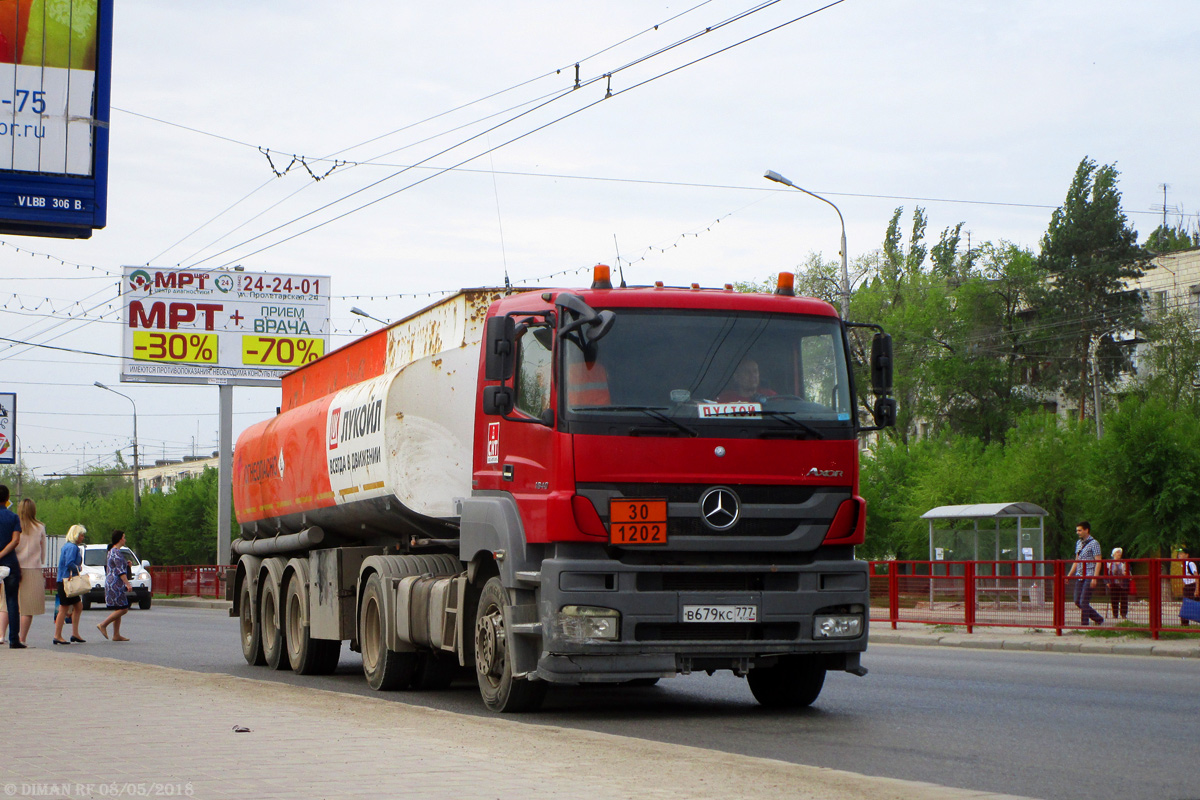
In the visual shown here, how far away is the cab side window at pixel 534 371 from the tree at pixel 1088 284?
57.3 metres

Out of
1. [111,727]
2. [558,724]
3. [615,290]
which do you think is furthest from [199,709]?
[615,290]

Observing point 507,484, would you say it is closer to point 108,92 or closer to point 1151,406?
point 108,92

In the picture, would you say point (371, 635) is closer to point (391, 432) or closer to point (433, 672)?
point (433, 672)

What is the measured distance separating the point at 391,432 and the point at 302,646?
381 cm

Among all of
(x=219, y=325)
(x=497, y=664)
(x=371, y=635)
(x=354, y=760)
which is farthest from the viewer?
(x=219, y=325)

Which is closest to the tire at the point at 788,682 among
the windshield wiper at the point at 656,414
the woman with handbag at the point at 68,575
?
the windshield wiper at the point at 656,414

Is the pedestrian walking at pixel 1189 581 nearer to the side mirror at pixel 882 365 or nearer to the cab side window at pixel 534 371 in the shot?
the side mirror at pixel 882 365

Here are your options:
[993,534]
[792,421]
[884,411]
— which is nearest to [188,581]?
[993,534]

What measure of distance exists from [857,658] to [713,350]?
2.51m

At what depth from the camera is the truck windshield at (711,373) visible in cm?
1019

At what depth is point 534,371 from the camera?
10578mm

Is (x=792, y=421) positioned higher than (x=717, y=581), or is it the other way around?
(x=792, y=421)

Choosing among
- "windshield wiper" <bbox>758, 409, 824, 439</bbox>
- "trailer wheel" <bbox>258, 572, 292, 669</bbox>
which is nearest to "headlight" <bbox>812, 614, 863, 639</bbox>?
"windshield wiper" <bbox>758, 409, 824, 439</bbox>

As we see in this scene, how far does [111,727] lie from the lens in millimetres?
9094
